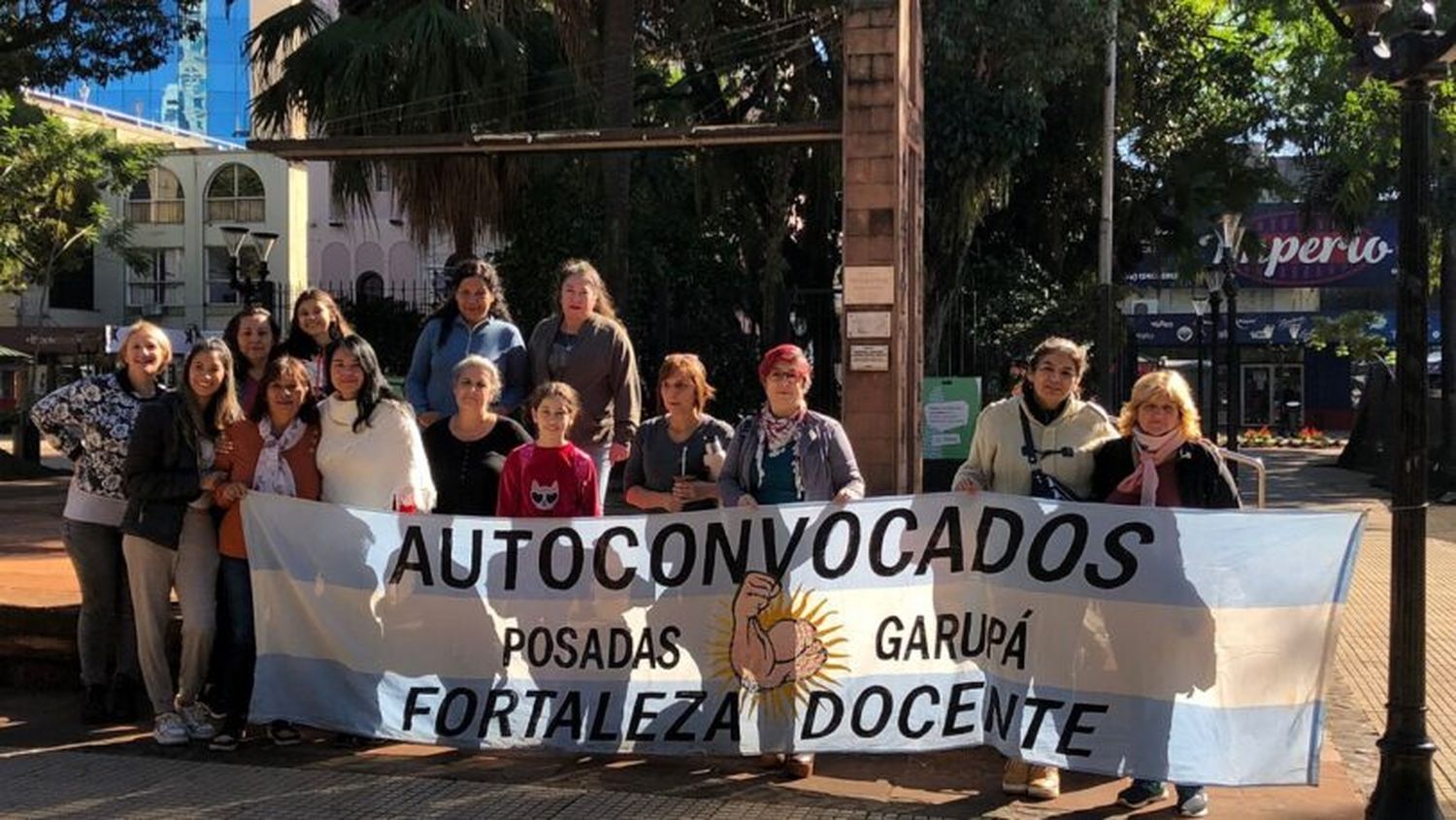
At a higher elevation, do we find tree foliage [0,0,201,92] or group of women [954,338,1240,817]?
tree foliage [0,0,201,92]

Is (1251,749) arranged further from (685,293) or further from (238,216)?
(238,216)

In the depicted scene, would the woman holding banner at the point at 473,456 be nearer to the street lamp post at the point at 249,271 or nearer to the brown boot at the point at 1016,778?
the brown boot at the point at 1016,778

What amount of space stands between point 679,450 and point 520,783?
1.56m

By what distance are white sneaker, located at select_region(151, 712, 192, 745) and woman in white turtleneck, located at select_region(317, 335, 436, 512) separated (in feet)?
3.97

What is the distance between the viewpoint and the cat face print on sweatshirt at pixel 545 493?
5.61m

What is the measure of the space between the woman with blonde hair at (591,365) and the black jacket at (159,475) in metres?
1.72

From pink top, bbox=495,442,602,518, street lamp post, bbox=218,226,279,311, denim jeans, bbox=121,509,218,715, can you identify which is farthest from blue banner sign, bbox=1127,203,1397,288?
denim jeans, bbox=121,509,218,715

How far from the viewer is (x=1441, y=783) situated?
5.48m

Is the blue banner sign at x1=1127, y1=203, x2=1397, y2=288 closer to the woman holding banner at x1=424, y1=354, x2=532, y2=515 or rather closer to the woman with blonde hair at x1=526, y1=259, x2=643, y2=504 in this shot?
the woman with blonde hair at x1=526, y1=259, x2=643, y2=504

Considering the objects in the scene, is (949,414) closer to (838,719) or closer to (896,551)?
(896,551)

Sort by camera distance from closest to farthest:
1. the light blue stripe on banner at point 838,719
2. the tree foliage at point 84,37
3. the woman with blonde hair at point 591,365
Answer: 1. the light blue stripe on banner at point 838,719
2. the woman with blonde hair at point 591,365
3. the tree foliage at point 84,37

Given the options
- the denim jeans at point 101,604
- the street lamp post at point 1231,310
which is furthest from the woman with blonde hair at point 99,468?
the street lamp post at point 1231,310

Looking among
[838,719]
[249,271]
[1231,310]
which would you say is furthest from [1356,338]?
[838,719]

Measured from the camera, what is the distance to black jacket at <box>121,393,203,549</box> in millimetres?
5562
